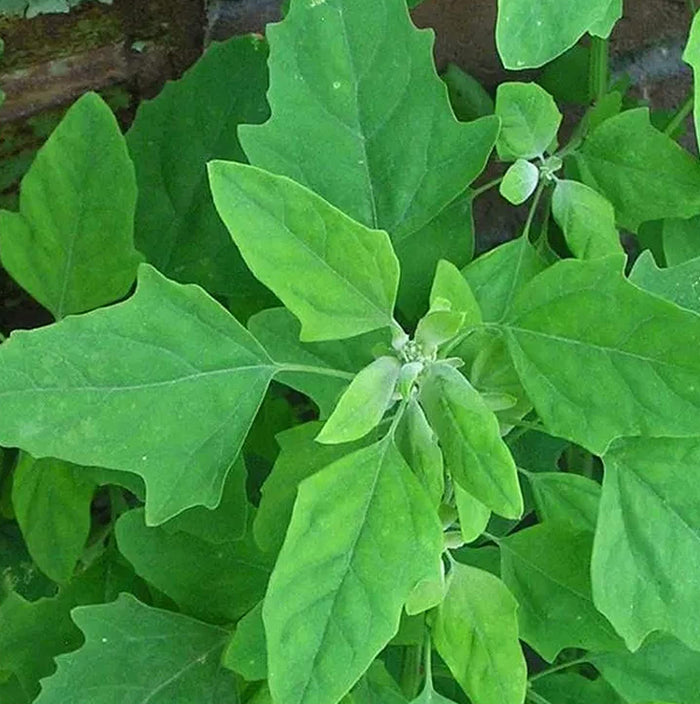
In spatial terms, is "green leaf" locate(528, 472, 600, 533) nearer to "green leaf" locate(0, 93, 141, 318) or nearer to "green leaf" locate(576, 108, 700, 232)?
"green leaf" locate(576, 108, 700, 232)

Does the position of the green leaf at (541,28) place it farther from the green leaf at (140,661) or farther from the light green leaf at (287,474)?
the green leaf at (140,661)

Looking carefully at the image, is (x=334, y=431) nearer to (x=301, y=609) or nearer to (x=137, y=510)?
(x=301, y=609)

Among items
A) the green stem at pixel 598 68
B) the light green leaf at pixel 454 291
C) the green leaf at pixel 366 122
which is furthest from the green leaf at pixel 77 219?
the green stem at pixel 598 68

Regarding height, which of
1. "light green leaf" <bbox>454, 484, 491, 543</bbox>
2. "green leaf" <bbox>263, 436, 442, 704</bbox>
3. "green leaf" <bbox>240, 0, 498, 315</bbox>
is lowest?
"light green leaf" <bbox>454, 484, 491, 543</bbox>

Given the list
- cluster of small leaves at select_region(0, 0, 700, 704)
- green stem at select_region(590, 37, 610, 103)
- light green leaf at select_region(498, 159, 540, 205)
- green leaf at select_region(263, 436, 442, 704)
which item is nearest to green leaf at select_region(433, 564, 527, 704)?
cluster of small leaves at select_region(0, 0, 700, 704)

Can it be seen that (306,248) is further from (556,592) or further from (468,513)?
(556,592)

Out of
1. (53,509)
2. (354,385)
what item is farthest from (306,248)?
(53,509)
